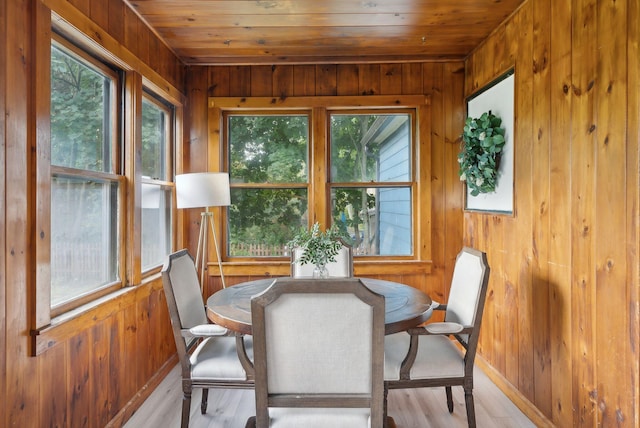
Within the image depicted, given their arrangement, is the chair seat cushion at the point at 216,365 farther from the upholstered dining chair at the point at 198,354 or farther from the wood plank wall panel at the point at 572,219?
the wood plank wall panel at the point at 572,219

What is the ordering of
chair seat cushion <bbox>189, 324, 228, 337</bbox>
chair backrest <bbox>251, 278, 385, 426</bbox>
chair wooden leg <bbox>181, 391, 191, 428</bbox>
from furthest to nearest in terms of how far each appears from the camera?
chair wooden leg <bbox>181, 391, 191, 428</bbox>
chair seat cushion <bbox>189, 324, 228, 337</bbox>
chair backrest <bbox>251, 278, 385, 426</bbox>

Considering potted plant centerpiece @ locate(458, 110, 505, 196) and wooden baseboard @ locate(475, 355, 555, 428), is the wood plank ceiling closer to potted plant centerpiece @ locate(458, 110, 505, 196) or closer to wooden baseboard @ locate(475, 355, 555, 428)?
potted plant centerpiece @ locate(458, 110, 505, 196)

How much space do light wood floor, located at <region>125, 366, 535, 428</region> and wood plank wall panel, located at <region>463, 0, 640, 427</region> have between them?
0.54ft

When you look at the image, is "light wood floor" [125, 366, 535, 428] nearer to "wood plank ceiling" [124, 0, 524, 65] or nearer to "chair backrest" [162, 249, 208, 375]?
"chair backrest" [162, 249, 208, 375]

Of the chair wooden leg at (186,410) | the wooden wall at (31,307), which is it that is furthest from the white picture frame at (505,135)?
the wooden wall at (31,307)

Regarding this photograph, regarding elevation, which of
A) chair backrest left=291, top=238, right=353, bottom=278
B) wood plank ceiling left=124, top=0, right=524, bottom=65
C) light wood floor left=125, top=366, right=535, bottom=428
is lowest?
light wood floor left=125, top=366, right=535, bottom=428

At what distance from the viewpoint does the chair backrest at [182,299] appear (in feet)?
6.50

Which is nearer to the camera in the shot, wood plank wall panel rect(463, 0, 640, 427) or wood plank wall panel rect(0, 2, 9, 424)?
wood plank wall panel rect(0, 2, 9, 424)

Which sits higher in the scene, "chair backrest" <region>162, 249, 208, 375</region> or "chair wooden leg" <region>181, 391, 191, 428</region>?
"chair backrest" <region>162, 249, 208, 375</region>

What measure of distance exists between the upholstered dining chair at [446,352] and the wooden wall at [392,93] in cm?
128

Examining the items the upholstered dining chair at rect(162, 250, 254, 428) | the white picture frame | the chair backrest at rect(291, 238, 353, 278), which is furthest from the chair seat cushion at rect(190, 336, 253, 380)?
the white picture frame

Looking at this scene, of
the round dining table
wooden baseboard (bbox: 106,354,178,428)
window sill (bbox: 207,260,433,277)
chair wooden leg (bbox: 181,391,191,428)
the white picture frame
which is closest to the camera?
the round dining table

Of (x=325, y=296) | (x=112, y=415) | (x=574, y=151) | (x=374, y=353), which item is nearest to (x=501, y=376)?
(x=574, y=151)

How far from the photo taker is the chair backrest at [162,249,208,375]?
1.98 metres
